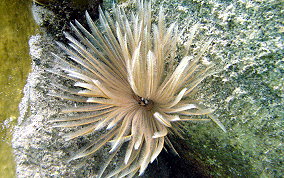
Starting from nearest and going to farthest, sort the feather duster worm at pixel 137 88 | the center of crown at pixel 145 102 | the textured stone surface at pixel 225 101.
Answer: the textured stone surface at pixel 225 101
the feather duster worm at pixel 137 88
the center of crown at pixel 145 102

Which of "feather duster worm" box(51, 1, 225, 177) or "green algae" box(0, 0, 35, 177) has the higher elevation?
"green algae" box(0, 0, 35, 177)

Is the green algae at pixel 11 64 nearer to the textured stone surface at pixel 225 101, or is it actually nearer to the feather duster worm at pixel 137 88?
the textured stone surface at pixel 225 101

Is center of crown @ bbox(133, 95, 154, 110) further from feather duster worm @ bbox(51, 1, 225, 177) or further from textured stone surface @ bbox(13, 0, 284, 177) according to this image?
textured stone surface @ bbox(13, 0, 284, 177)

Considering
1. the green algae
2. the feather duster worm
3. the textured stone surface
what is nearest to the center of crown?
the feather duster worm

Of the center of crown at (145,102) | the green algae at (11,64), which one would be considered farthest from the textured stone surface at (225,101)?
the center of crown at (145,102)

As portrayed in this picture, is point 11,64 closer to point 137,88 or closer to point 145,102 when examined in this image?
point 137,88

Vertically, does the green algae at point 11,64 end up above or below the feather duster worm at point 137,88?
above

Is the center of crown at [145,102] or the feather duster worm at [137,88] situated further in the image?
the center of crown at [145,102]

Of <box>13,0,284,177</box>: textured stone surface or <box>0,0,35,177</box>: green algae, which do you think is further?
<box>0,0,35,177</box>: green algae
